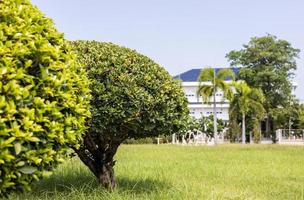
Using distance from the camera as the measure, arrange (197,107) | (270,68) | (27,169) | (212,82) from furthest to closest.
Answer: (197,107) < (270,68) < (212,82) < (27,169)

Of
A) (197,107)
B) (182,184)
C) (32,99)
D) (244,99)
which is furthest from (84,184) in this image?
(197,107)

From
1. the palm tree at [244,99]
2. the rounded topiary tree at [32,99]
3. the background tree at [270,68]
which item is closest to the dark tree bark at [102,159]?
the rounded topiary tree at [32,99]

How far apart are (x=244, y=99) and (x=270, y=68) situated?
427 inches

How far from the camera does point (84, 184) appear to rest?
7.21 meters

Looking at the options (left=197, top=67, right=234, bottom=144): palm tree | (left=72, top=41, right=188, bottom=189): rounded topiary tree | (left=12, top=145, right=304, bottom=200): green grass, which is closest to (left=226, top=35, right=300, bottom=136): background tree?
(left=197, top=67, right=234, bottom=144): palm tree

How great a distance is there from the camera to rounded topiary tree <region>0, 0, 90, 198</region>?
123 inches

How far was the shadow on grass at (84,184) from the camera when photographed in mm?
7066

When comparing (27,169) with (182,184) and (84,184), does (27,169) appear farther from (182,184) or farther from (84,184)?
(182,184)

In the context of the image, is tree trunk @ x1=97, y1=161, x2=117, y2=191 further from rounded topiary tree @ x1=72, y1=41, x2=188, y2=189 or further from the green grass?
the green grass

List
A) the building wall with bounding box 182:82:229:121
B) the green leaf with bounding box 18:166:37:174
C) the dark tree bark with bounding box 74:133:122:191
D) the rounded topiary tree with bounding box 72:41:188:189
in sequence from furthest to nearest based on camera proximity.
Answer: the building wall with bounding box 182:82:229:121 < the dark tree bark with bounding box 74:133:122:191 < the rounded topiary tree with bounding box 72:41:188:189 < the green leaf with bounding box 18:166:37:174

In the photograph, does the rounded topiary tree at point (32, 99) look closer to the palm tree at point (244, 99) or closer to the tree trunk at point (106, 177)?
the tree trunk at point (106, 177)

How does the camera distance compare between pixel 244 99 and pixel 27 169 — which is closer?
pixel 27 169

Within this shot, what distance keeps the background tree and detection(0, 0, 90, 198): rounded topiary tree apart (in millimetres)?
48649

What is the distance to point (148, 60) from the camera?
6.96m
